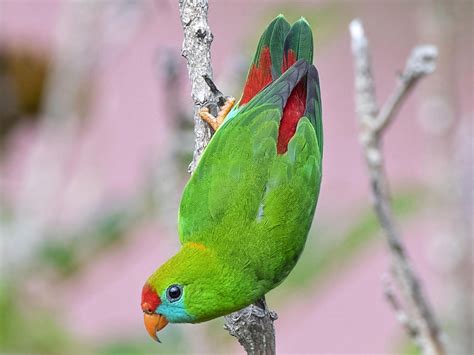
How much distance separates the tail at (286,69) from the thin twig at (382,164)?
113 mm

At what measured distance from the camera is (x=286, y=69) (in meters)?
2.29

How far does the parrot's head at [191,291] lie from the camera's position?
1967 millimetres

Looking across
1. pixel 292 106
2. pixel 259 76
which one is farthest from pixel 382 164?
pixel 259 76

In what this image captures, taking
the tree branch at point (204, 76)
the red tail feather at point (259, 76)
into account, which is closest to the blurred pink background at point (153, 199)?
the red tail feather at point (259, 76)

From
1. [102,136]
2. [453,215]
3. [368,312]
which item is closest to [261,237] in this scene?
[453,215]

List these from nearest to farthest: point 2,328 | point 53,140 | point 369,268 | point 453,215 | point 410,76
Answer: point 410,76, point 453,215, point 2,328, point 53,140, point 369,268

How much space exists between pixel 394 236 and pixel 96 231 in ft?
5.64

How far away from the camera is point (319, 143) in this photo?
2.22 meters

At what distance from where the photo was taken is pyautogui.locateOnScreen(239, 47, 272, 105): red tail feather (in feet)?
7.44

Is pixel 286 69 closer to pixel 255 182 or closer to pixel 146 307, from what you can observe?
pixel 255 182

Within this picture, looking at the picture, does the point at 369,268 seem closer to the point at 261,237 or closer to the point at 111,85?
the point at 111,85

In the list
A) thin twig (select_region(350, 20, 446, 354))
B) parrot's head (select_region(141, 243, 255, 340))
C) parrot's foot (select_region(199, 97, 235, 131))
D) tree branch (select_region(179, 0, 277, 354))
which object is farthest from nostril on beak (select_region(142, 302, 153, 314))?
thin twig (select_region(350, 20, 446, 354))

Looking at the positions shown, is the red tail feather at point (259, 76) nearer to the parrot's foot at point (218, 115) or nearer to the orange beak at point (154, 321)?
the parrot's foot at point (218, 115)

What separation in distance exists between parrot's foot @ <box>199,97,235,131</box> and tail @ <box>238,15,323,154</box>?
0.20 feet
